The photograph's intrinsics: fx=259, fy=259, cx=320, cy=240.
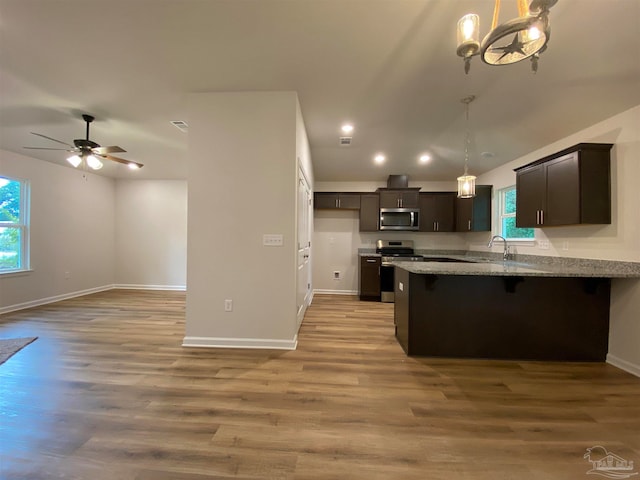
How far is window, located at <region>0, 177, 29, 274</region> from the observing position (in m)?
4.18

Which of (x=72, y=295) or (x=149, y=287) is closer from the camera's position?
(x=72, y=295)

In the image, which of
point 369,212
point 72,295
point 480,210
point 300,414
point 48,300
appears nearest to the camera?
point 300,414

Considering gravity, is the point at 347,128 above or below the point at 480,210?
above

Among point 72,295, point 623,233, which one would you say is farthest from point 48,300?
point 623,233

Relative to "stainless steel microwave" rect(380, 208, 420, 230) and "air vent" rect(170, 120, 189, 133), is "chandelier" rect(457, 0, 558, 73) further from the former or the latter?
"stainless steel microwave" rect(380, 208, 420, 230)

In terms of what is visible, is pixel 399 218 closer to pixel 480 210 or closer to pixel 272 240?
pixel 480 210

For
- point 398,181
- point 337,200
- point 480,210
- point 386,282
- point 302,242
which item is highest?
point 398,181

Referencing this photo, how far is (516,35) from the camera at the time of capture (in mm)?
1383

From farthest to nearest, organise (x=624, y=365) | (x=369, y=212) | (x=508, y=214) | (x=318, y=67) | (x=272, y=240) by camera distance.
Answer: (x=369, y=212)
(x=508, y=214)
(x=272, y=240)
(x=624, y=365)
(x=318, y=67)

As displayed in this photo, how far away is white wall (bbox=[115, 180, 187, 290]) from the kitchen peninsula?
18.2 ft

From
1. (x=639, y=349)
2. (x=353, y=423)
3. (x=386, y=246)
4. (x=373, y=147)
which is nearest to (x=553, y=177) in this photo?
(x=639, y=349)

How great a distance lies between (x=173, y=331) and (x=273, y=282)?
1.64 metres

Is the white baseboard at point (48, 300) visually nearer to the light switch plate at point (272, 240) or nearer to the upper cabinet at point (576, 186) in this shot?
the light switch plate at point (272, 240)

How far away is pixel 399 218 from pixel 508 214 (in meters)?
1.89
